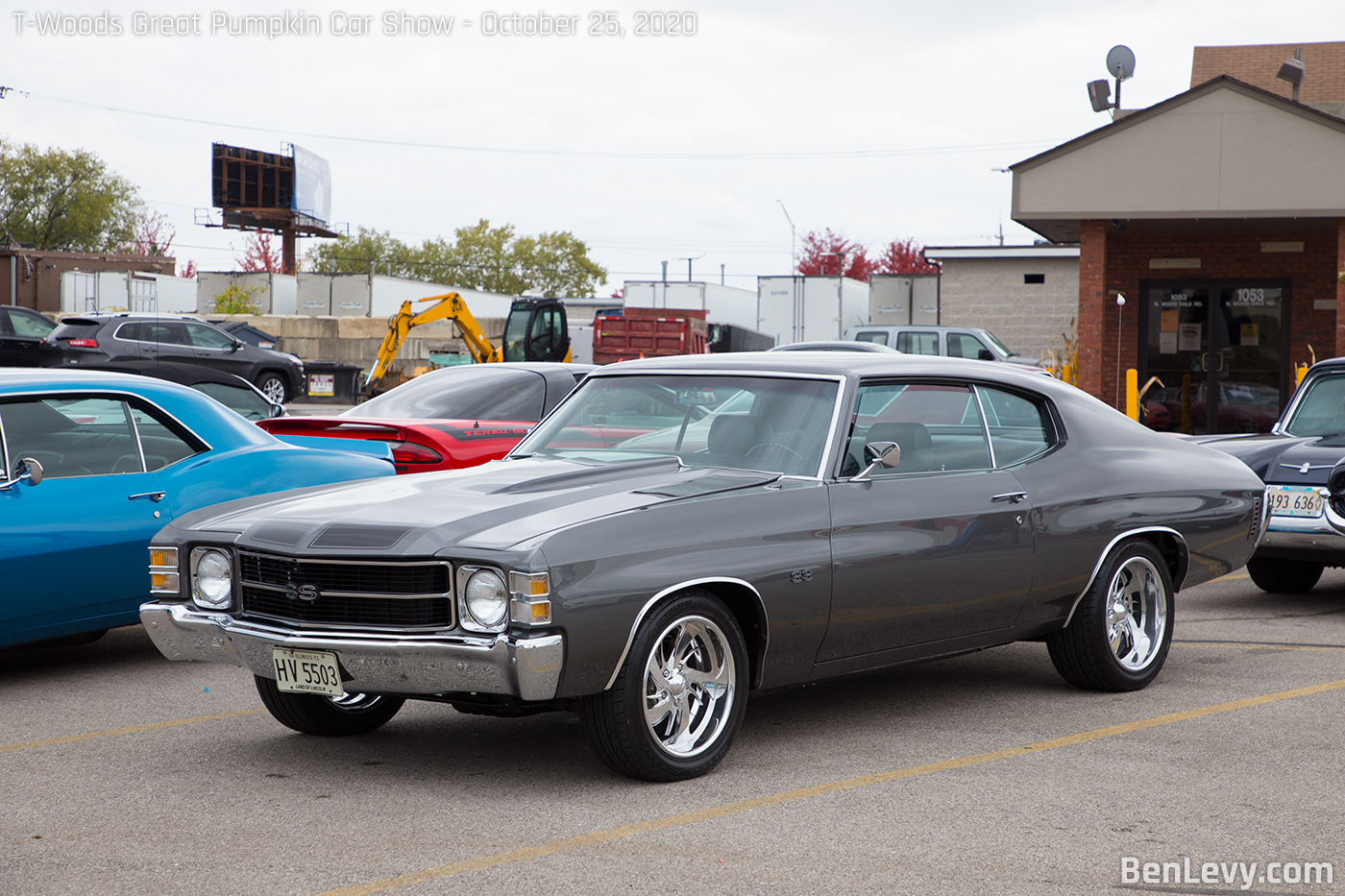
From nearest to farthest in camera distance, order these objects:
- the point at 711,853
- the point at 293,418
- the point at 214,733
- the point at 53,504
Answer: the point at 711,853, the point at 214,733, the point at 53,504, the point at 293,418

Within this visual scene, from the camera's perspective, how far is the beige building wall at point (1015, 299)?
1209 inches

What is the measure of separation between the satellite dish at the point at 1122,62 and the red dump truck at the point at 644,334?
14.7 meters

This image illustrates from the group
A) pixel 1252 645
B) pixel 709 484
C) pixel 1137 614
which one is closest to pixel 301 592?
pixel 709 484

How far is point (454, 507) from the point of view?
4.75 meters

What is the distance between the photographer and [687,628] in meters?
4.75

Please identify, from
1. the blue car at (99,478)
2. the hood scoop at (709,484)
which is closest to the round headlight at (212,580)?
the hood scoop at (709,484)

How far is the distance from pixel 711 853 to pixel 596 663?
2.35ft

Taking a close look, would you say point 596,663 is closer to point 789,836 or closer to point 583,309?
point 789,836

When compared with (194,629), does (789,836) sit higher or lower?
lower

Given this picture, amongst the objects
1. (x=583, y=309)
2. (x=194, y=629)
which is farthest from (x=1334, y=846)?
(x=583, y=309)

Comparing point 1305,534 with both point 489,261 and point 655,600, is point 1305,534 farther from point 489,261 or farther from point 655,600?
point 489,261

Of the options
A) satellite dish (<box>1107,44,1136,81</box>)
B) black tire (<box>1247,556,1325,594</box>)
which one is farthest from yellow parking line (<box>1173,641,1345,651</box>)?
satellite dish (<box>1107,44,1136,81</box>)

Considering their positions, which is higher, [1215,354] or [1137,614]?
[1215,354]

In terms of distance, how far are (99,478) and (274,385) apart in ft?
75.8
